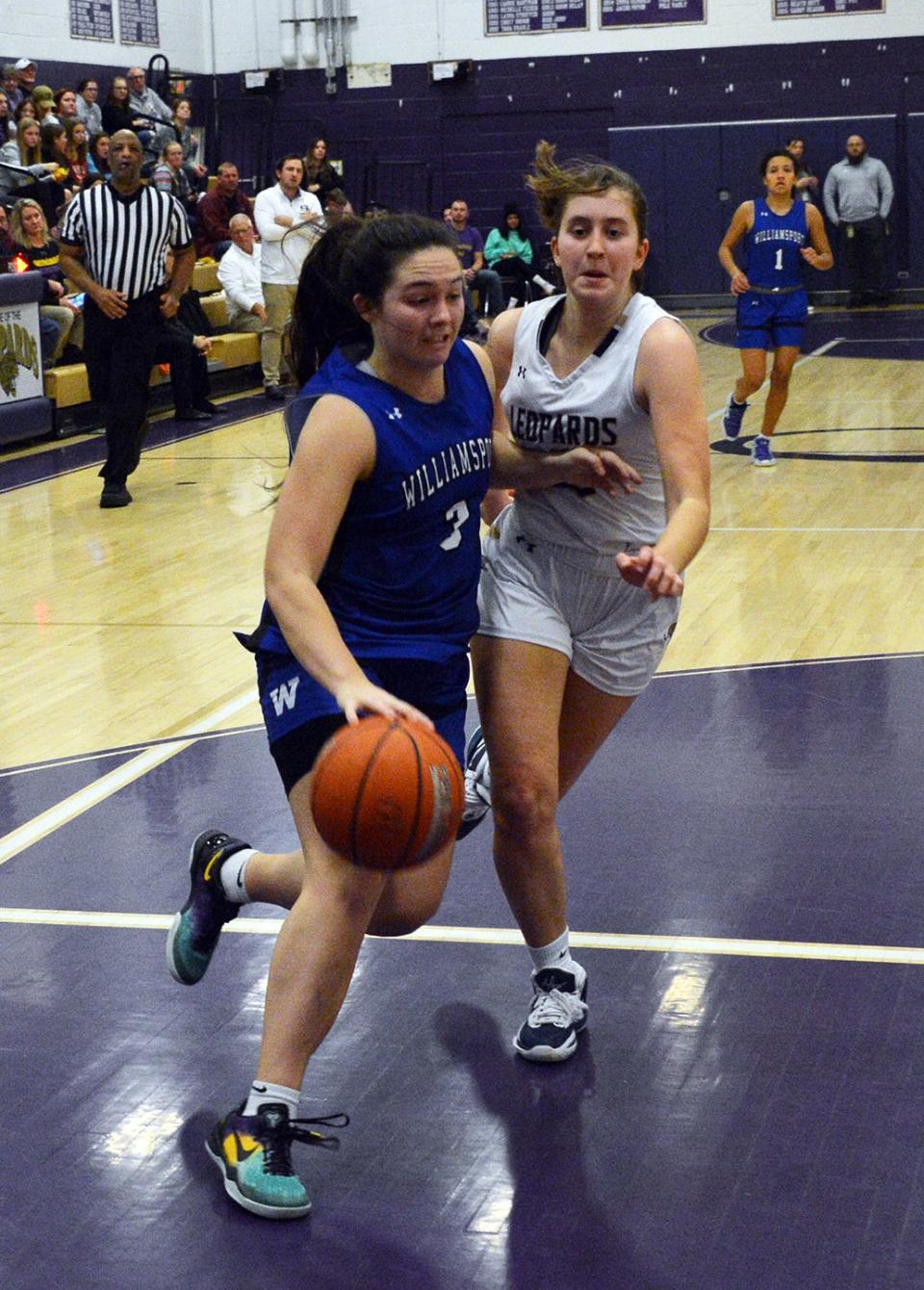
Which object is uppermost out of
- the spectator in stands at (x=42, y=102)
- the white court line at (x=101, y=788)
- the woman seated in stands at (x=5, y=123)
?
the spectator in stands at (x=42, y=102)

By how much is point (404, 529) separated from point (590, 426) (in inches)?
21.1

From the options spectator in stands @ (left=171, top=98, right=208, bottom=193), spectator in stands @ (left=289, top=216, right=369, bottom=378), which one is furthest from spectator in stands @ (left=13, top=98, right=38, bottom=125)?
spectator in stands @ (left=289, top=216, right=369, bottom=378)

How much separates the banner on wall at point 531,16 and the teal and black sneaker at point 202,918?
19808mm

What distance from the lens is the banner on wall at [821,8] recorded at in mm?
20797

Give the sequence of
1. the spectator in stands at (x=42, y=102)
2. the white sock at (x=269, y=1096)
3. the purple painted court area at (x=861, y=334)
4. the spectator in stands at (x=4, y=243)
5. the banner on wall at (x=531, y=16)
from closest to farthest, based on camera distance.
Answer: the white sock at (x=269, y=1096), the spectator in stands at (x=4, y=243), the spectator in stands at (x=42, y=102), the purple painted court area at (x=861, y=334), the banner on wall at (x=531, y=16)

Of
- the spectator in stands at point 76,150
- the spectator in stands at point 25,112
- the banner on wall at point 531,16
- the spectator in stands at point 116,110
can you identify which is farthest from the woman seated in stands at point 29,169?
the banner on wall at point 531,16

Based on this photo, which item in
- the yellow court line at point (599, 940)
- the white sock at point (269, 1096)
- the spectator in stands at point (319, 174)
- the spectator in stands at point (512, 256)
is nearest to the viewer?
the white sock at point (269, 1096)

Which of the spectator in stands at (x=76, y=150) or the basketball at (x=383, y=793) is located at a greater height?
the spectator in stands at (x=76, y=150)

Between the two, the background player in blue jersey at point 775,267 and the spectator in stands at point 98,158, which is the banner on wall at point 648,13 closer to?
the spectator in stands at point 98,158

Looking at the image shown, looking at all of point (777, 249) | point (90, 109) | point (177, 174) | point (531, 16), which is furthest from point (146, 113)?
point (777, 249)

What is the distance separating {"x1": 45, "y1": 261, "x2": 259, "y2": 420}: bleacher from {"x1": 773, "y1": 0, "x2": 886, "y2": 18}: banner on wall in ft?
27.9

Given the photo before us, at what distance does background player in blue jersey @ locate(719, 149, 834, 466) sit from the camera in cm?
970

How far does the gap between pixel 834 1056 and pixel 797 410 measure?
384 inches

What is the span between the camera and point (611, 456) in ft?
10.3
